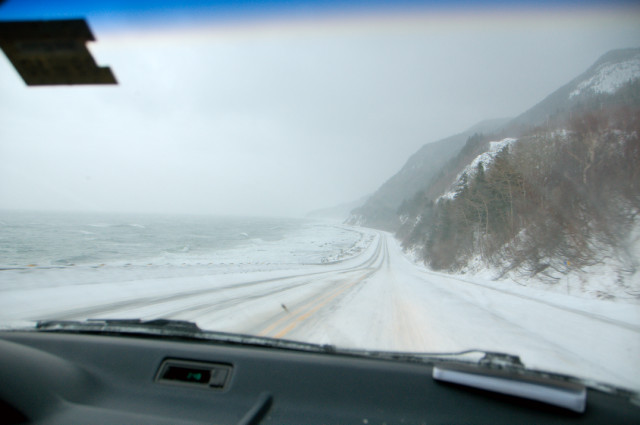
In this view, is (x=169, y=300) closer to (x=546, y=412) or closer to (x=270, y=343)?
(x=270, y=343)

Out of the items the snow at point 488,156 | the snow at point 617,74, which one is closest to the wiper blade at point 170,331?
the snow at point 617,74

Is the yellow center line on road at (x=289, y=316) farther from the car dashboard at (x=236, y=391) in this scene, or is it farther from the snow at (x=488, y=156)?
the snow at (x=488, y=156)

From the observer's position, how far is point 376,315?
621 centimetres

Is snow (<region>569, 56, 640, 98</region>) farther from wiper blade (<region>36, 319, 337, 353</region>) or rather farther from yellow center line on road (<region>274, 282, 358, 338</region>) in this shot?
yellow center line on road (<region>274, 282, 358, 338</region>)

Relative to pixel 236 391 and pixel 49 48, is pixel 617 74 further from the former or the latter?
pixel 49 48

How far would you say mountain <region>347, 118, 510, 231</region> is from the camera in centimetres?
12669

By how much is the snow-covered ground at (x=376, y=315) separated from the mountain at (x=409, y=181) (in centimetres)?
10869

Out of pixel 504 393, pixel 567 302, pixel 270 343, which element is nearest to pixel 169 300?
pixel 270 343

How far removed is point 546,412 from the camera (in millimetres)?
1775

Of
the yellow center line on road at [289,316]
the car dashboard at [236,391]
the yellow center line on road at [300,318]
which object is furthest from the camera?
the yellow center line on road at [289,316]

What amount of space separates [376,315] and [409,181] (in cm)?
14523

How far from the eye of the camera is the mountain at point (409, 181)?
127m

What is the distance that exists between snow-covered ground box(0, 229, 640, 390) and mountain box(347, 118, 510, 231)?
10869cm

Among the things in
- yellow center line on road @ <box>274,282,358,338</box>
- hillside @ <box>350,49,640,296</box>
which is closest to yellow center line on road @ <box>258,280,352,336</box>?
yellow center line on road @ <box>274,282,358,338</box>
